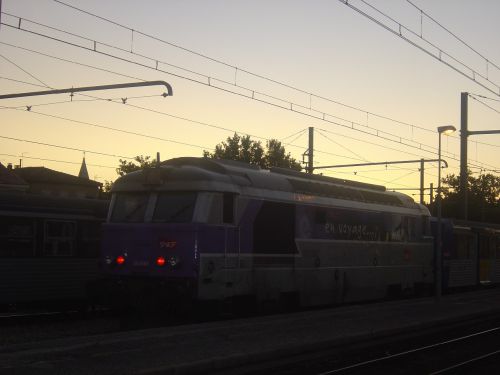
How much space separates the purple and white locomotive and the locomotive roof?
27 mm

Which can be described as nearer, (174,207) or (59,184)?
(174,207)

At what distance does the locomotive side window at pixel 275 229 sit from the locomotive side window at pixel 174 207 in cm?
178

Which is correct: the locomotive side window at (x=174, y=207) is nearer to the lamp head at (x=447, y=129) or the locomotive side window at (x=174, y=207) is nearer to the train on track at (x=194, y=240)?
the train on track at (x=194, y=240)

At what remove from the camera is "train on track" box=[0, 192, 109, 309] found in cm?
1584

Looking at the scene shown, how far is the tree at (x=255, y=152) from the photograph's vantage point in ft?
222

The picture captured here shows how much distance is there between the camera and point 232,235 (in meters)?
15.4

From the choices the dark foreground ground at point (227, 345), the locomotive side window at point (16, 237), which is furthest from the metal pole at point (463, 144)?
the locomotive side window at point (16, 237)

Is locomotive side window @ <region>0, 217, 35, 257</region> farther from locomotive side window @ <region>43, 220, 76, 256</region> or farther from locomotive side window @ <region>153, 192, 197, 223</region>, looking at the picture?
locomotive side window @ <region>153, 192, 197, 223</region>

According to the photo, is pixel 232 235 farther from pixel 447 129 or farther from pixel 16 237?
pixel 447 129

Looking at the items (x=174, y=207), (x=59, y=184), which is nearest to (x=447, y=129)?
(x=174, y=207)

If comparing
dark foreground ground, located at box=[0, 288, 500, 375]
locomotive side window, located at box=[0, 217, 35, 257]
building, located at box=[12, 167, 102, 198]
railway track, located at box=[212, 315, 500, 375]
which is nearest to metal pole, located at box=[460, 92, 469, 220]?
dark foreground ground, located at box=[0, 288, 500, 375]

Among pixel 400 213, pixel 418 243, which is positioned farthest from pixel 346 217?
pixel 418 243

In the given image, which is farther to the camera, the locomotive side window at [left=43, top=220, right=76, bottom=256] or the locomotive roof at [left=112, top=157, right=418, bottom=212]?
the locomotive side window at [left=43, top=220, right=76, bottom=256]

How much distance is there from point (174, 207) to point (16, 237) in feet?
Answer: 12.8
